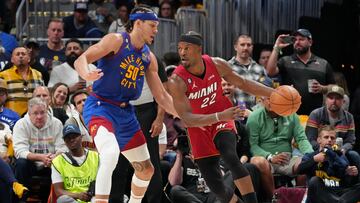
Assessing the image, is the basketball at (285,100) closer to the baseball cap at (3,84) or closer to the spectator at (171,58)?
the spectator at (171,58)

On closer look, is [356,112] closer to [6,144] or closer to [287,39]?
[287,39]

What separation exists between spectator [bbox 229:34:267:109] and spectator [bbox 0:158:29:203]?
133 inches

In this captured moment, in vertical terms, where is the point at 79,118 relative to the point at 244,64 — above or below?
below

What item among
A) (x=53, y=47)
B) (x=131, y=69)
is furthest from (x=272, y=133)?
(x=53, y=47)

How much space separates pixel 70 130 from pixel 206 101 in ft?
7.55

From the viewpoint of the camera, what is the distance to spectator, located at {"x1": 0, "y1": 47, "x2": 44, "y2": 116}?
13227 millimetres

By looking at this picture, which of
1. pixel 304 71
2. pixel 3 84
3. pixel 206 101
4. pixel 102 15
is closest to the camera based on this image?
pixel 206 101

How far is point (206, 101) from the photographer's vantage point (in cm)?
1004

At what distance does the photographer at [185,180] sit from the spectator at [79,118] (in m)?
1.16

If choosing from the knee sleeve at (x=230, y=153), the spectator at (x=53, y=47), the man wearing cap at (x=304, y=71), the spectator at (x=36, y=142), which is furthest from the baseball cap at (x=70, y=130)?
the man wearing cap at (x=304, y=71)

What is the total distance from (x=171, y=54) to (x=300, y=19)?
2573mm

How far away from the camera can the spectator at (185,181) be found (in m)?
11.9

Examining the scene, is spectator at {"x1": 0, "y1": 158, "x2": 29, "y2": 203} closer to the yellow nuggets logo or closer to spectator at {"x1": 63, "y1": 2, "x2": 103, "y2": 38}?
the yellow nuggets logo

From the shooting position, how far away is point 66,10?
16.4 m
